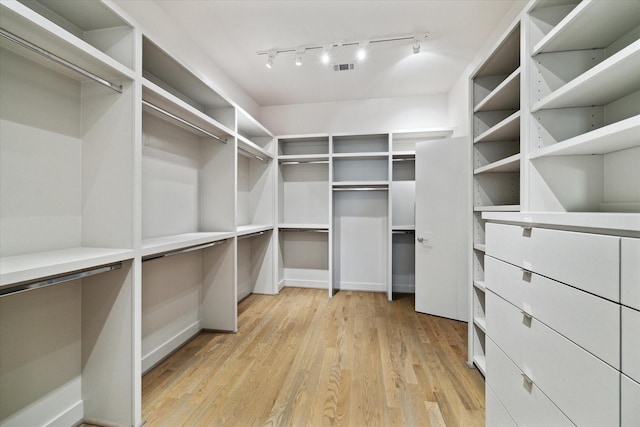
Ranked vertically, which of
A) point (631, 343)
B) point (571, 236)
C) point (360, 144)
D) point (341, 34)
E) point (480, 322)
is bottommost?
point (480, 322)

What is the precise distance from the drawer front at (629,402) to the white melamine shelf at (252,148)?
9.13 feet

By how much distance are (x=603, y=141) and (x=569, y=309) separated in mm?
736

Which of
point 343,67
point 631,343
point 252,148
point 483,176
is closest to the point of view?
point 631,343

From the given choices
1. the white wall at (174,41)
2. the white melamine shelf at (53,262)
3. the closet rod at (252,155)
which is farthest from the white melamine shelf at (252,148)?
the white melamine shelf at (53,262)

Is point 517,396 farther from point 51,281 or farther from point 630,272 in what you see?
point 51,281

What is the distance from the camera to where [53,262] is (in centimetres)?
104

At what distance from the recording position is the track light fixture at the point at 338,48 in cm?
237

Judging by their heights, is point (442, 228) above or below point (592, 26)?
below

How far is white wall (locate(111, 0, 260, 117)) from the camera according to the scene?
181cm

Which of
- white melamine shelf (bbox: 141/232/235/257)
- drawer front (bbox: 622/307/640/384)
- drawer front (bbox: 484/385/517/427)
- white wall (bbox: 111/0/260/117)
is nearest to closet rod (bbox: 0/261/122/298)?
white melamine shelf (bbox: 141/232/235/257)

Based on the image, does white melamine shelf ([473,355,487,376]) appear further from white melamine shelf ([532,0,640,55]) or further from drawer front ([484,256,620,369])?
white melamine shelf ([532,0,640,55])

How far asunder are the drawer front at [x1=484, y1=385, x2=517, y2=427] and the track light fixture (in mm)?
2759

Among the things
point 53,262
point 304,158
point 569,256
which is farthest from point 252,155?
point 569,256

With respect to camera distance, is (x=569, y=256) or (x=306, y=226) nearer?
(x=569, y=256)
